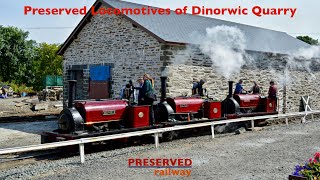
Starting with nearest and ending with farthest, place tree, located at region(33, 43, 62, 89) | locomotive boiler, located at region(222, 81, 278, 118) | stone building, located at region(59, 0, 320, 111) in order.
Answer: locomotive boiler, located at region(222, 81, 278, 118), stone building, located at region(59, 0, 320, 111), tree, located at region(33, 43, 62, 89)

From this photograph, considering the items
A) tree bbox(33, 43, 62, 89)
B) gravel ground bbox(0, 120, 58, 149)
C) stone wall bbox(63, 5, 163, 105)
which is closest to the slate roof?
stone wall bbox(63, 5, 163, 105)

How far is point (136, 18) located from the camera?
15148 mm

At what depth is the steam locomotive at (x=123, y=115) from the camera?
8453 millimetres

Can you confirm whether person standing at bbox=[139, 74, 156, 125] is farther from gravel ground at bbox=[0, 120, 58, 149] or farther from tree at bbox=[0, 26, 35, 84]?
tree at bbox=[0, 26, 35, 84]

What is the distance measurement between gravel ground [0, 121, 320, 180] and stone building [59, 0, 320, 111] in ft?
14.8

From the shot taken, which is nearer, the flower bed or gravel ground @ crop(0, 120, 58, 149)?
the flower bed

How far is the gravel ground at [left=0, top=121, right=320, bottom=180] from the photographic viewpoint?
6.38 meters

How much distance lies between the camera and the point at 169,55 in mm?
13625

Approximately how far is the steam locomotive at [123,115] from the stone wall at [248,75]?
2064mm

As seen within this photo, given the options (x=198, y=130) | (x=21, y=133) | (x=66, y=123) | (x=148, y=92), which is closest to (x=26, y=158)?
(x=66, y=123)

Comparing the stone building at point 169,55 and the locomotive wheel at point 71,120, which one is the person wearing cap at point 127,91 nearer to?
the stone building at point 169,55

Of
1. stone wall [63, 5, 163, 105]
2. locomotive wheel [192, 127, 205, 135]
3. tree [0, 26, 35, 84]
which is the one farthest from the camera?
tree [0, 26, 35, 84]

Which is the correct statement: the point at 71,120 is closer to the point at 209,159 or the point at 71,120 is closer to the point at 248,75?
the point at 209,159

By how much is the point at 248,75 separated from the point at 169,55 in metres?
5.49
